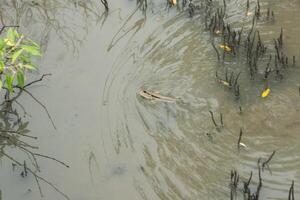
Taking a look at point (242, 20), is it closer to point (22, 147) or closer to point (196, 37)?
point (196, 37)

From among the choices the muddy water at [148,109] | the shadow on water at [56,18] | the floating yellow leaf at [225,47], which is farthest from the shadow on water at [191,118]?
the shadow on water at [56,18]

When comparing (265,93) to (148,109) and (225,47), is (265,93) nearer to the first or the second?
(225,47)

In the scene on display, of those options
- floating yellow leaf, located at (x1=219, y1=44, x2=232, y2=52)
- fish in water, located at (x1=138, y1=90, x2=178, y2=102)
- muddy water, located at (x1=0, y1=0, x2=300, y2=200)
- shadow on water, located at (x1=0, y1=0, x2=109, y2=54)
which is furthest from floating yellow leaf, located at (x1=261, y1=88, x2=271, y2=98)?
Answer: shadow on water, located at (x1=0, y1=0, x2=109, y2=54)

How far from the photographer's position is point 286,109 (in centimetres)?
388

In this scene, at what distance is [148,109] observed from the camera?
397cm

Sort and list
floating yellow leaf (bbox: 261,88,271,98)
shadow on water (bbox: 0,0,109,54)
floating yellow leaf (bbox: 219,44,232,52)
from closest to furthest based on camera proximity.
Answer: floating yellow leaf (bbox: 261,88,271,98), floating yellow leaf (bbox: 219,44,232,52), shadow on water (bbox: 0,0,109,54)

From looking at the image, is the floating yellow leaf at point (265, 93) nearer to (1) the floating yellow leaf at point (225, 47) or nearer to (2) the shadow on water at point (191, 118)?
(2) the shadow on water at point (191, 118)

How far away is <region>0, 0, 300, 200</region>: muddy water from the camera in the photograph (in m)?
3.42

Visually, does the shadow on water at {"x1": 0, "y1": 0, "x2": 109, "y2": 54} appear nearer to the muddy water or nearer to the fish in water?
the muddy water

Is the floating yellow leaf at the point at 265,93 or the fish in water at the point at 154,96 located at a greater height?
the fish in water at the point at 154,96

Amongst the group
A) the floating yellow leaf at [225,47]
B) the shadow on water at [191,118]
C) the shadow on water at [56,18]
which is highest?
the shadow on water at [56,18]

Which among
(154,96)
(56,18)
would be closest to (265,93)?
(154,96)

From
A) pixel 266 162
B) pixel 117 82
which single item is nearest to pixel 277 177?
pixel 266 162

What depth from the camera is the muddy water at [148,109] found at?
342cm
